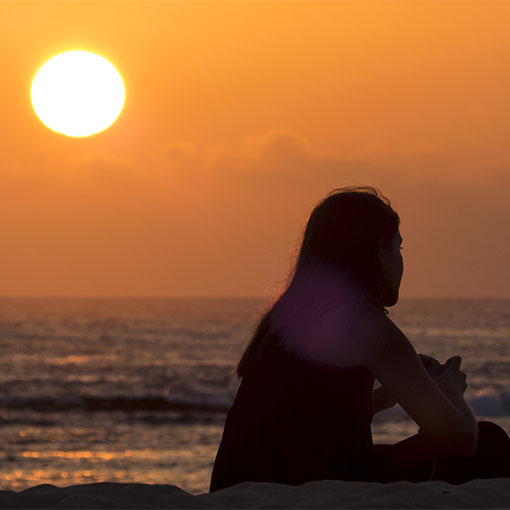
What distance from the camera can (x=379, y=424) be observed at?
54.2ft

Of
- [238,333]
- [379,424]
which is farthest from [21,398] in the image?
[238,333]

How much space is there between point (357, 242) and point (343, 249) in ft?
0.19

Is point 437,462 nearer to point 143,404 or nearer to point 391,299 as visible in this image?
point 391,299

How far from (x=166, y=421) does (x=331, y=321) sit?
15488mm

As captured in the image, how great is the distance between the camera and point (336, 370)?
3.28m

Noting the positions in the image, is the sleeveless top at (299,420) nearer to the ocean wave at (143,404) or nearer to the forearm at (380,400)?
the forearm at (380,400)

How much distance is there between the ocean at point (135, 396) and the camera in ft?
38.5

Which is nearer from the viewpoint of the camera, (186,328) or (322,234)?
(322,234)

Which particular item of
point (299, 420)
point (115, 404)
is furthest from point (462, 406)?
point (115, 404)

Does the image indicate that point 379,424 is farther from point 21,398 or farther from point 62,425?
point 21,398

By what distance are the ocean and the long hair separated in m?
0.37

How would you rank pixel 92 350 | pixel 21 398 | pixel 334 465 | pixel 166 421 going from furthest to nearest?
pixel 92 350
pixel 21 398
pixel 166 421
pixel 334 465

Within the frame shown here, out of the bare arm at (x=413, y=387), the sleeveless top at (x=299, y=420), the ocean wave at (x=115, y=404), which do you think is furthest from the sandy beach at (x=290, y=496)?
the ocean wave at (x=115, y=404)

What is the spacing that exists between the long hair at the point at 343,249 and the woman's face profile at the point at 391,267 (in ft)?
0.07
